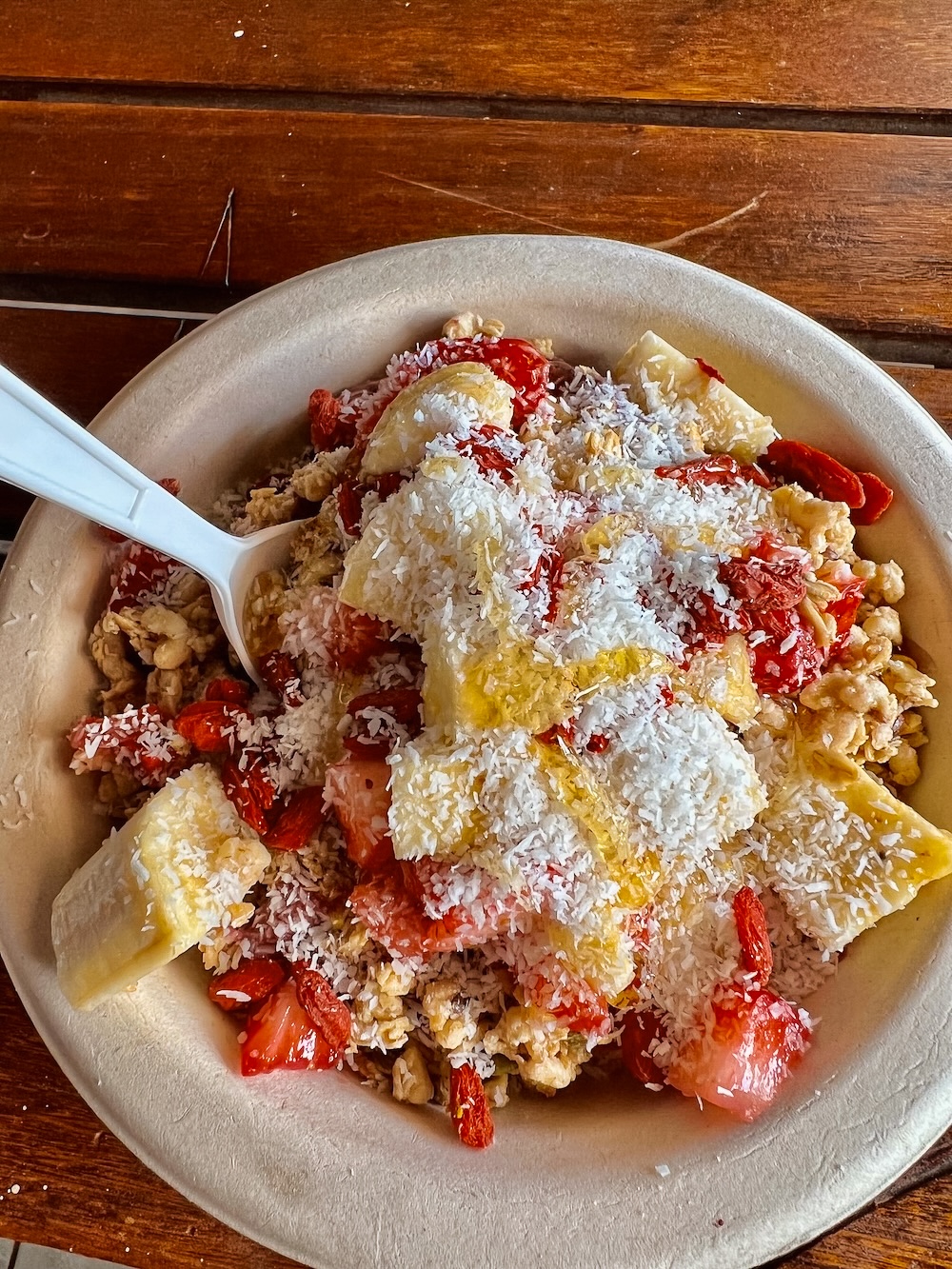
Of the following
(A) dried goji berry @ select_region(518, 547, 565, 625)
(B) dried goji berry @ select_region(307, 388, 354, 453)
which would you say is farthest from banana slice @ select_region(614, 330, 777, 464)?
(B) dried goji berry @ select_region(307, 388, 354, 453)

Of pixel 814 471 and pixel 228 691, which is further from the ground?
pixel 814 471

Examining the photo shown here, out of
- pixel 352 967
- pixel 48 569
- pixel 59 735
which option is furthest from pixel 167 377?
pixel 352 967

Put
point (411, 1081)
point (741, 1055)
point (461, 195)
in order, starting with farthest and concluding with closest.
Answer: point (461, 195), point (411, 1081), point (741, 1055)

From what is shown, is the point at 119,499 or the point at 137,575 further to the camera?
the point at 137,575

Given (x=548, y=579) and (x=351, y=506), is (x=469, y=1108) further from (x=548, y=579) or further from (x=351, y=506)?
(x=351, y=506)

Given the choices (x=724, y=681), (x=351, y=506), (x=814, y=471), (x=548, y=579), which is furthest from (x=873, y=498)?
(x=351, y=506)

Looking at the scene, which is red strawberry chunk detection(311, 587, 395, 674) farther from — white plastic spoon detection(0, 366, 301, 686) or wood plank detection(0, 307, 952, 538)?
wood plank detection(0, 307, 952, 538)

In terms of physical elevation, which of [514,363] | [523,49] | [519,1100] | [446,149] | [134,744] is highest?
[523,49]
